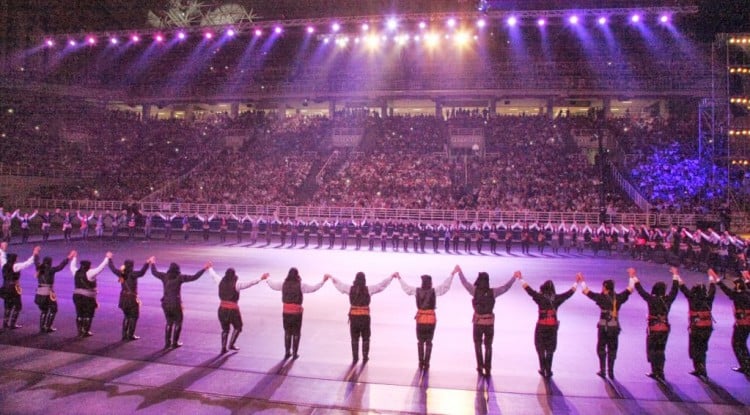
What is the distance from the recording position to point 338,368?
7973 millimetres

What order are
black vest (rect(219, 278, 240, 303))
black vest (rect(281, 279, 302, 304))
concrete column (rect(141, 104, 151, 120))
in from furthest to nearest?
concrete column (rect(141, 104, 151, 120)) → black vest (rect(219, 278, 240, 303)) → black vest (rect(281, 279, 302, 304))

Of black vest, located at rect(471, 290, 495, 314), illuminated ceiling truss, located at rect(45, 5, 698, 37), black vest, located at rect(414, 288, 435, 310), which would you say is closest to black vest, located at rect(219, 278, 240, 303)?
black vest, located at rect(414, 288, 435, 310)

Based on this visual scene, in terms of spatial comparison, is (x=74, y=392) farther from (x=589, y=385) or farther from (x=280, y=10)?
(x=280, y=10)

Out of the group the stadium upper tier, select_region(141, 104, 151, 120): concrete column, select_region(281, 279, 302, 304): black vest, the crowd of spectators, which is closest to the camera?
select_region(281, 279, 302, 304): black vest

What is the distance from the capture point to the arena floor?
6.67m

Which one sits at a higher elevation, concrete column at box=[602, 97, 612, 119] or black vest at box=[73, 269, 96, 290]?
concrete column at box=[602, 97, 612, 119]

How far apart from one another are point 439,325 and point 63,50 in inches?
1866

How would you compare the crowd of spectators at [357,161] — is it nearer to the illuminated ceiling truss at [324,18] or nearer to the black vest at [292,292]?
the illuminated ceiling truss at [324,18]

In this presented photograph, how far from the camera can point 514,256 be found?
79.2 ft

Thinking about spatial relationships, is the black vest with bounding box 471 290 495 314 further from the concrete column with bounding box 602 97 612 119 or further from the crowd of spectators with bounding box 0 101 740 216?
the concrete column with bounding box 602 97 612 119

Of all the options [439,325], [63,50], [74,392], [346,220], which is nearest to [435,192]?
[346,220]

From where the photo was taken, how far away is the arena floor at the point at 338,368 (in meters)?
6.67

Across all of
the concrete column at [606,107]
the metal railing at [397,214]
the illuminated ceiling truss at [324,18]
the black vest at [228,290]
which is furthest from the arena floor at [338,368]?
the concrete column at [606,107]

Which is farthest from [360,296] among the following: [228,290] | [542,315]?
[542,315]
